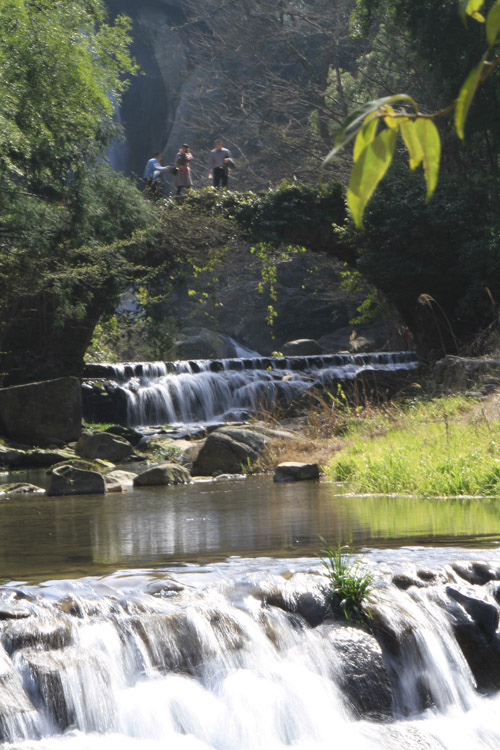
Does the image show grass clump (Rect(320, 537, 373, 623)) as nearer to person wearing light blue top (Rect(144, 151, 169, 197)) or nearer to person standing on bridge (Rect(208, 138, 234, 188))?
person wearing light blue top (Rect(144, 151, 169, 197))

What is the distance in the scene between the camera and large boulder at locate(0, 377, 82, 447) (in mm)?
19500

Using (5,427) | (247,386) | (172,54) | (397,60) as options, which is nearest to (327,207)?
(247,386)

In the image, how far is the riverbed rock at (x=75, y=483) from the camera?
38.7ft

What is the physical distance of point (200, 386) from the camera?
23.8 metres

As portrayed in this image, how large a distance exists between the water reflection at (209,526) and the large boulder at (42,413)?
27.1 ft

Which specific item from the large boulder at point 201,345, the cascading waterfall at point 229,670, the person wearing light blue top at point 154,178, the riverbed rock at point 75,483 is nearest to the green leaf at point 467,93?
the cascading waterfall at point 229,670

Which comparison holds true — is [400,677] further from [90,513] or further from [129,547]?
[90,513]

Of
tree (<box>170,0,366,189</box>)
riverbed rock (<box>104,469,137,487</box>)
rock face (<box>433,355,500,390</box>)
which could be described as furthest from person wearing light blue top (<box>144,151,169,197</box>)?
riverbed rock (<box>104,469,137,487</box>)

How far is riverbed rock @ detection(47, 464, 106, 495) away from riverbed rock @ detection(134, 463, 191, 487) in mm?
747

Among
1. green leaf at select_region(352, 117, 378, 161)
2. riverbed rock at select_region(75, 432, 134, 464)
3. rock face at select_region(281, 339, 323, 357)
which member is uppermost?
rock face at select_region(281, 339, 323, 357)

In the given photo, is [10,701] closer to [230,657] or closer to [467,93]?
[230,657]

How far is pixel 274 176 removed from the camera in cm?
3306

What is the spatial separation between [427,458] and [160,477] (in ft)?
12.0

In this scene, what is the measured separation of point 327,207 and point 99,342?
25.6ft
